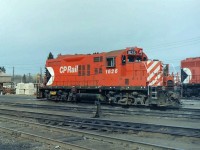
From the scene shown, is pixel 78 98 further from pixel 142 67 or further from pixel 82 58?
pixel 142 67

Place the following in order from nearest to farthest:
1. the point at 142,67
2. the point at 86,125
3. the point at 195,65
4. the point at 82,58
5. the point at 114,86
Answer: the point at 86,125 < the point at 142,67 < the point at 114,86 < the point at 82,58 < the point at 195,65

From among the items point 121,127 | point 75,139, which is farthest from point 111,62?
point 75,139

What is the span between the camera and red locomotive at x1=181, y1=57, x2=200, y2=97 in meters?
30.7

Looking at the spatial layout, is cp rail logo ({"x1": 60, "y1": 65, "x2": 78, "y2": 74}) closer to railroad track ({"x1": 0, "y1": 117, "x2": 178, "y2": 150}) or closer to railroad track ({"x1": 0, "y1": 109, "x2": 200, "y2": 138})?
railroad track ({"x1": 0, "y1": 109, "x2": 200, "y2": 138})

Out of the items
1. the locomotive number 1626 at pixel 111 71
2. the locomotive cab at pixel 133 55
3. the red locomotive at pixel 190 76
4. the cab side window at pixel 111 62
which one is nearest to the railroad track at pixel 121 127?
the locomotive number 1626 at pixel 111 71

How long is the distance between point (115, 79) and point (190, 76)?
11.8 m

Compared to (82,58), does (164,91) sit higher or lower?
lower

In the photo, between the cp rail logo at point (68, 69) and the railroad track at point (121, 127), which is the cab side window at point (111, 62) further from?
the railroad track at point (121, 127)

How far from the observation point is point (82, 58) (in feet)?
84.1

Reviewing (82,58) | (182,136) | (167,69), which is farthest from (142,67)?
(182,136)

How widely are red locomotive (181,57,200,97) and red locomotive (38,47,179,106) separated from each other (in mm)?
9981

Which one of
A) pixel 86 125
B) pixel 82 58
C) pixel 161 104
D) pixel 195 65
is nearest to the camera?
pixel 86 125

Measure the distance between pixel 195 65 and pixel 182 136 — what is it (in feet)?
71.8

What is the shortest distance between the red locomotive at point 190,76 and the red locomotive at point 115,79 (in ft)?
32.7
